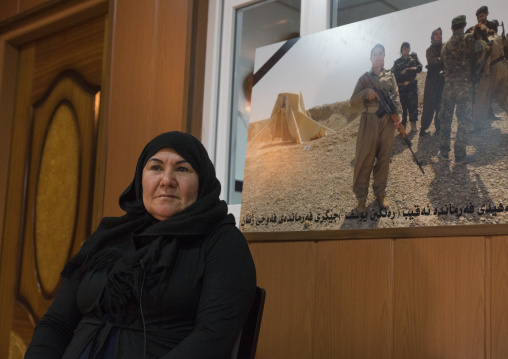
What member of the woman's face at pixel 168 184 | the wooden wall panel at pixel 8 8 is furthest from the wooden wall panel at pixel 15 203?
the woman's face at pixel 168 184

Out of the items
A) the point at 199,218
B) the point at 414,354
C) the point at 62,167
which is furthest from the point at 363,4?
the point at 62,167

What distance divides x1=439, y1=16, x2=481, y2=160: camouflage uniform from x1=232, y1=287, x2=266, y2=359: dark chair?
70 centimetres

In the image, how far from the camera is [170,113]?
2889mm

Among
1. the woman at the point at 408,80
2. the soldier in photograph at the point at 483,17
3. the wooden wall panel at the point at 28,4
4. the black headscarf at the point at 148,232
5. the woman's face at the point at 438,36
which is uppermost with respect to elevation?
the wooden wall panel at the point at 28,4

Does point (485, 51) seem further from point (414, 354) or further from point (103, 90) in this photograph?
point (103, 90)

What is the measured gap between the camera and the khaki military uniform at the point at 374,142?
2080 mm

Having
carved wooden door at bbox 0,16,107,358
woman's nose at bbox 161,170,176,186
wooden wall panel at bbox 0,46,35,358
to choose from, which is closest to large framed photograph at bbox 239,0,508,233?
woman's nose at bbox 161,170,176,186

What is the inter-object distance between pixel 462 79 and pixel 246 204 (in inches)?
35.2

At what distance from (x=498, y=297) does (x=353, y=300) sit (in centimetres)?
46

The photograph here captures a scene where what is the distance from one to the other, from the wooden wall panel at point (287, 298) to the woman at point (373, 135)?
0.96ft

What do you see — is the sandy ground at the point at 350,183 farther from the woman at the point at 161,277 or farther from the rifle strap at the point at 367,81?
the woman at the point at 161,277

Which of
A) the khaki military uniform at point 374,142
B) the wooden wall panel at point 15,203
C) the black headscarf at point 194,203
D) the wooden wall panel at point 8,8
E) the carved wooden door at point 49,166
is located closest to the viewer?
the black headscarf at point 194,203

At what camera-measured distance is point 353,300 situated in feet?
6.89

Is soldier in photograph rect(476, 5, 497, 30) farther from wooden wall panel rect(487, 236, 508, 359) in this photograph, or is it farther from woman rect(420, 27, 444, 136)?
wooden wall panel rect(487, 236, 508, 359)
